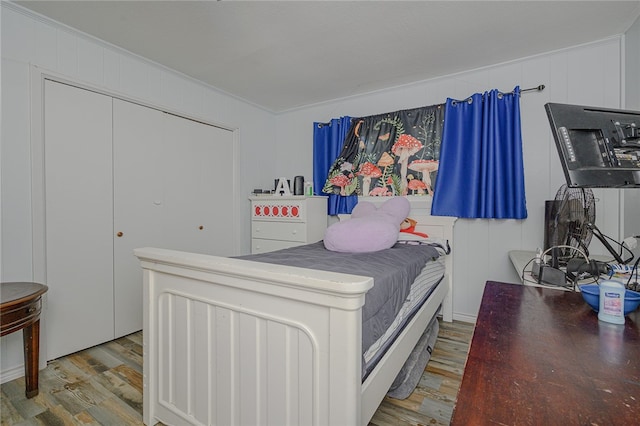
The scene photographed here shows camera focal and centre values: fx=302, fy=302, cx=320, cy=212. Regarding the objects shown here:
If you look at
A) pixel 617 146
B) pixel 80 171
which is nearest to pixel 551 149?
pixel 617 146

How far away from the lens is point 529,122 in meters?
2.43

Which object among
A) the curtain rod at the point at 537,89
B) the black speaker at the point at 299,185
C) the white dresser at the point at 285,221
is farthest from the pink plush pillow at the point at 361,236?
the curtain rod at the point at 537,89

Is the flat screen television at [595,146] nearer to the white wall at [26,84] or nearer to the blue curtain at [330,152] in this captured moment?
the blue curtain at [330,152]

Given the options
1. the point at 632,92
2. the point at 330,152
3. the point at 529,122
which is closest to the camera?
the point at 632,92

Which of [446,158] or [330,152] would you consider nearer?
[446,158]

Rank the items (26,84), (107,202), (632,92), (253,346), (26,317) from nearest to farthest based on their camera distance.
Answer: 1. (253,346)
2. (26,317)
3. (26,84)
4. (632,92)
5. (107,202)

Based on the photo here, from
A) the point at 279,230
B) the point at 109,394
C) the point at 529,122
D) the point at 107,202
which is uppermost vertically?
the point at 529,122

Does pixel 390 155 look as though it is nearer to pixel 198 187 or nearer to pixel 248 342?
pixel 198 187

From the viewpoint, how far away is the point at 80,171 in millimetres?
2148

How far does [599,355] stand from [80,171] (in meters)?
2.83

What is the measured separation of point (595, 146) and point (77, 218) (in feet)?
9.31

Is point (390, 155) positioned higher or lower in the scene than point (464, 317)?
higher

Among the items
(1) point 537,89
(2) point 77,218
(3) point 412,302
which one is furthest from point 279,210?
(1) point 537,89

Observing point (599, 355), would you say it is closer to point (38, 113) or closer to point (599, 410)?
point (599, 410)
